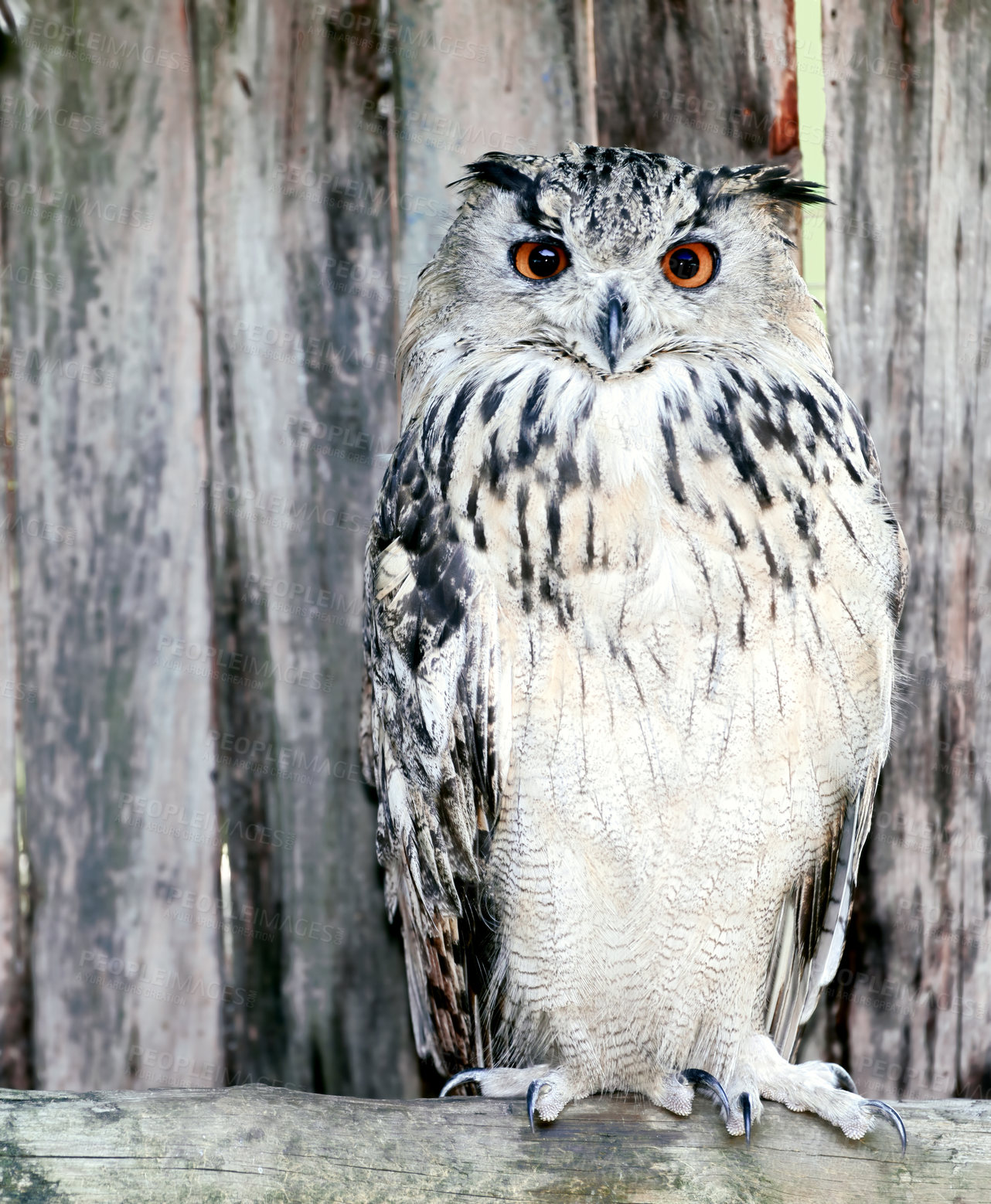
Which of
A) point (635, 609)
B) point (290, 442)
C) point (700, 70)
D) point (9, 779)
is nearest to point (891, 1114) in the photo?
point (635, 609)

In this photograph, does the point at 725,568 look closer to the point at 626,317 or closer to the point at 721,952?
the point at 626,317

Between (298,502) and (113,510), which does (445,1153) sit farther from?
(113,510)

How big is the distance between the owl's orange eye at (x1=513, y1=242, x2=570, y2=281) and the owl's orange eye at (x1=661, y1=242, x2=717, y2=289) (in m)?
0.13

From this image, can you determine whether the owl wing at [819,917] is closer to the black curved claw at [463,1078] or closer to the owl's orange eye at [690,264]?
the owl's orange eye at [690,264]

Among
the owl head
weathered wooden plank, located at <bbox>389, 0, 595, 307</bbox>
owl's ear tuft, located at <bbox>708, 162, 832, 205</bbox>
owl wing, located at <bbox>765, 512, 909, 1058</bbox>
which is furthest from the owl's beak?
weathered wooden plank, located at <bbox>389, 0, 595, 307</bbox>

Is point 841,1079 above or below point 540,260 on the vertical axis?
below

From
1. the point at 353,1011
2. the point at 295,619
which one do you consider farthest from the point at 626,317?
the point at 353,1011

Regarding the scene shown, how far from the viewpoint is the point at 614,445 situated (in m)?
1.43

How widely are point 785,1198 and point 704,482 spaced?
0.91 meters

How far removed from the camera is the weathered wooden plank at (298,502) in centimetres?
195

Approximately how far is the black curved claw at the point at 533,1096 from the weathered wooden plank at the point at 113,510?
705mm

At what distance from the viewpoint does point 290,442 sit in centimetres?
197

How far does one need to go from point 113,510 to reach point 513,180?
3.03 feet

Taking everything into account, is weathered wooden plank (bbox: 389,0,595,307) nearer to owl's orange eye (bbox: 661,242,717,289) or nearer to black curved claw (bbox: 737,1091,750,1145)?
owl's orange eye (bbox: 661,242,717,289)
